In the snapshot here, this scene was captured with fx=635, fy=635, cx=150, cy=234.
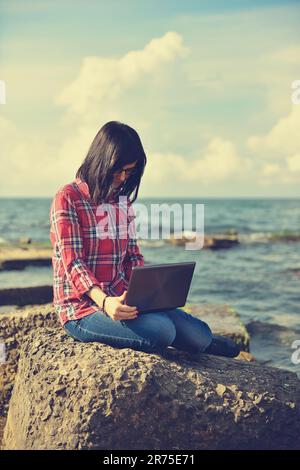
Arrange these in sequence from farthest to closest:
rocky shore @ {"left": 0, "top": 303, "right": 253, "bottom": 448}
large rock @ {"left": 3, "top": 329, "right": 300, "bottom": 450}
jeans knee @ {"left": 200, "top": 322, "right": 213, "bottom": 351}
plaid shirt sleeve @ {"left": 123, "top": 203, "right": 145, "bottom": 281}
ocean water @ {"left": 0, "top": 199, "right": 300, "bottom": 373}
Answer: ocean water @ {"left": 0, "top": 199, "right": 300, "bottom": 373}, rocky shore @ {"left": 0, "top": 303, "right": 253, "bottom": 448}, plaid shirt sleeve @ {"left": 123, "top": 203, "right": 145, "bottom": 281}, jeans knee @ {"left": 200, "top": 322, "right": 213, "bottom": 351}, large rock @ {"left": 3, "top": 329, "right": 300, "bottom": 450}

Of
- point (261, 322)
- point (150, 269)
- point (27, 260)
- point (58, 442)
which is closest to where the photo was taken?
point (58, 442)

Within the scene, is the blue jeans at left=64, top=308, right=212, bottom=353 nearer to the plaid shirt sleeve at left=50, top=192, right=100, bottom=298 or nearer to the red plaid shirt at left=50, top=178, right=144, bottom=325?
the red plaid shirt at left=50, top=178, right=144, bottom=325

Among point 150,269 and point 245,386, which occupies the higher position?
point 150,269

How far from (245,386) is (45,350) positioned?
1190mm

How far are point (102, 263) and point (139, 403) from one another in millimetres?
983

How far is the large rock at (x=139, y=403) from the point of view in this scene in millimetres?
3301

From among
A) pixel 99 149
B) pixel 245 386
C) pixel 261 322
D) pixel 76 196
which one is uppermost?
pixel 99 149

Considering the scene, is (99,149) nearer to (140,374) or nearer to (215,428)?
(140,374)

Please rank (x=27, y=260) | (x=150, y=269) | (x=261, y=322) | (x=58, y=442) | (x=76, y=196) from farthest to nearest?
(x=27, y=260)
(x=261, y=322)
(x=76, y=196)
(x=150, y=269)
(x=58, y=442)

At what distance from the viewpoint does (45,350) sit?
12.2ft

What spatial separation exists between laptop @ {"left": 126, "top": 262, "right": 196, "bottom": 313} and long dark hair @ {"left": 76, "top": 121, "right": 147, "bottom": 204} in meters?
0.62

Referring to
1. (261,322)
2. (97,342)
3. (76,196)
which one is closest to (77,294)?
(97,342)

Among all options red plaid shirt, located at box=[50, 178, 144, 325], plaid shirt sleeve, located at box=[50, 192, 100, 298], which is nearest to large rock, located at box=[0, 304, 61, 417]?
red plaid shirt, located at box=[50, 178, 144, 325]

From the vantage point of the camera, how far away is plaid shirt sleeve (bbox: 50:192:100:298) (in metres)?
3.76
